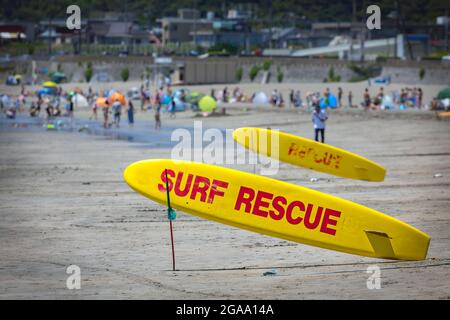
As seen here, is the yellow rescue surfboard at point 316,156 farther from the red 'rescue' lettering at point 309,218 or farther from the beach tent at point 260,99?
the beach tent at point 260,99

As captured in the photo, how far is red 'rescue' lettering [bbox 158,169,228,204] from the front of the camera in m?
13.2

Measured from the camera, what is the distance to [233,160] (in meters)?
25.9

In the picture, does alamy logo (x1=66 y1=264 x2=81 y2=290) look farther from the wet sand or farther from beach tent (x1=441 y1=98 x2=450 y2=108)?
beach tent (x1=441 y1=98 x2=450 y2=108)

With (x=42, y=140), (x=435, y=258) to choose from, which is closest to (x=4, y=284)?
(x=435, y=258)

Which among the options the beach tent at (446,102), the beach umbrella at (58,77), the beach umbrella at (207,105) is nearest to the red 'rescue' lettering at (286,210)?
the beach tent at (446,102)

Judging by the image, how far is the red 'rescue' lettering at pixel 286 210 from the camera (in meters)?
13.0

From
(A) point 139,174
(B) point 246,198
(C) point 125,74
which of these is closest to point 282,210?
(B) point 246,198

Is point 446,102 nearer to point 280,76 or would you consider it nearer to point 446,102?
point 446,102

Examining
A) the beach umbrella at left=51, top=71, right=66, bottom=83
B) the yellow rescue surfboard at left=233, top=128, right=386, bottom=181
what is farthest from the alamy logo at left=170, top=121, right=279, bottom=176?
the beach umbrella at left=51, top=71, right=66, bottom=83

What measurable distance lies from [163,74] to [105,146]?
153 ft

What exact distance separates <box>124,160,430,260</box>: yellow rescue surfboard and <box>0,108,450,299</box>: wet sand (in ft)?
0.97

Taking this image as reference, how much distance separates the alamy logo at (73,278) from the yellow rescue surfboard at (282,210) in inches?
→ 56.7

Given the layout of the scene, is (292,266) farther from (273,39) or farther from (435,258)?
(273,39)

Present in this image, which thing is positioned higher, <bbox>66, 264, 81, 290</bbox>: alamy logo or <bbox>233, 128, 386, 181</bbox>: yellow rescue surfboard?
<bbox>233, 128, 386, 181</bbox>: yellow rescue surfboard
